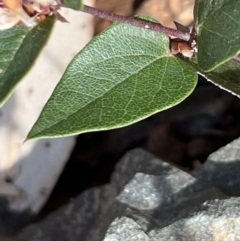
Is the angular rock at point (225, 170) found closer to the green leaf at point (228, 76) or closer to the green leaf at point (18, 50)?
the green leaf at point (228, 76)

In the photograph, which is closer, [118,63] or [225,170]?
[118,63]

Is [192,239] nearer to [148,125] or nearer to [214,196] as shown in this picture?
[214,196]

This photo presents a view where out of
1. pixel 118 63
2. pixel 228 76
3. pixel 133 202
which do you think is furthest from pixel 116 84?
pixel 133 202

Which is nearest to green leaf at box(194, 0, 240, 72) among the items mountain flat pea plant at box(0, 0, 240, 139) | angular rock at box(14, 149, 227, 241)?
mountain flat pea plant at box(0, 0, 240, 139)

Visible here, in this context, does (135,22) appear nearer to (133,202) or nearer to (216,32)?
(216,32)

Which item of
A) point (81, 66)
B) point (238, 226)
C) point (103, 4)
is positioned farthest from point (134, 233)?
point (103, 4)

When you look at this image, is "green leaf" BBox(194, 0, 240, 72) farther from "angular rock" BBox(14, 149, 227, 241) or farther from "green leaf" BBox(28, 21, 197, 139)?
"angular rock" BBox(14, 149, 227, 241)

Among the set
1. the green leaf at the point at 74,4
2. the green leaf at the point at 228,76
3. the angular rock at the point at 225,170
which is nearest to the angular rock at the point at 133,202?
the angular rock at the point at 225,170
